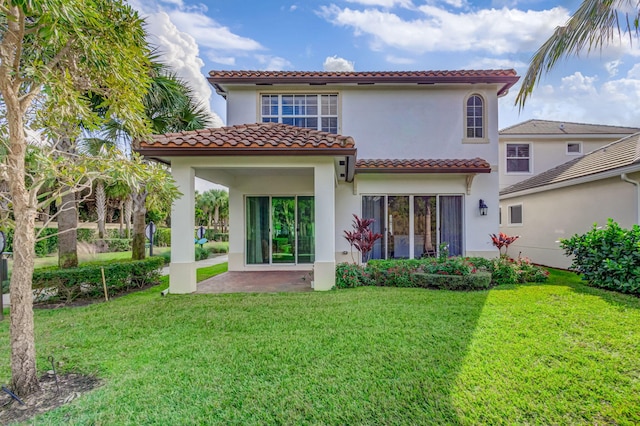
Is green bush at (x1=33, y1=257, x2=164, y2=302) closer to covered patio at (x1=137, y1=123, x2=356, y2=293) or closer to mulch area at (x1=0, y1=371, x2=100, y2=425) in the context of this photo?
covered patio at (x1=137, y1=123, x2=356, y2=293)

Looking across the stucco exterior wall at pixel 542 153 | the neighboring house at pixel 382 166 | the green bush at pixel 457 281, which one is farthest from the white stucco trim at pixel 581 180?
the green bush at pixel 457 281

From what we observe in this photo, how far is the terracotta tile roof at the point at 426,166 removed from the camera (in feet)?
35.2

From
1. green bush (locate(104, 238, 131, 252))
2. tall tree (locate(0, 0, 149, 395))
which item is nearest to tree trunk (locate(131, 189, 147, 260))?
tall tree (locate(0, 0, 149, 395))

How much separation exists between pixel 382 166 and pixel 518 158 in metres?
10.3

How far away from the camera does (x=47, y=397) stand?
348cm

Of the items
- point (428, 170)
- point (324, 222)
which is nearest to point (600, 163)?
point (428, 170)

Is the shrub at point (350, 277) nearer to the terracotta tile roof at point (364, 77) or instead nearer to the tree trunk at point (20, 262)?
the tree trunk at point (20, 262)

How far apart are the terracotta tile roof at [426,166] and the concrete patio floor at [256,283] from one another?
4763 millimetres

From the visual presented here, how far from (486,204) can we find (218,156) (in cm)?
1024

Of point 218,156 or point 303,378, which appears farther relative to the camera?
point 218,156

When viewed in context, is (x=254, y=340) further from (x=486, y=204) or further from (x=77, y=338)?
(x=486, y=204)

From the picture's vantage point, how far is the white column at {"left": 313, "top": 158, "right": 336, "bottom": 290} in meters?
8.40

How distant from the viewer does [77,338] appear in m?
5.27

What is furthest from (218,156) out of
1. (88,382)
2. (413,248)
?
(413,248)
